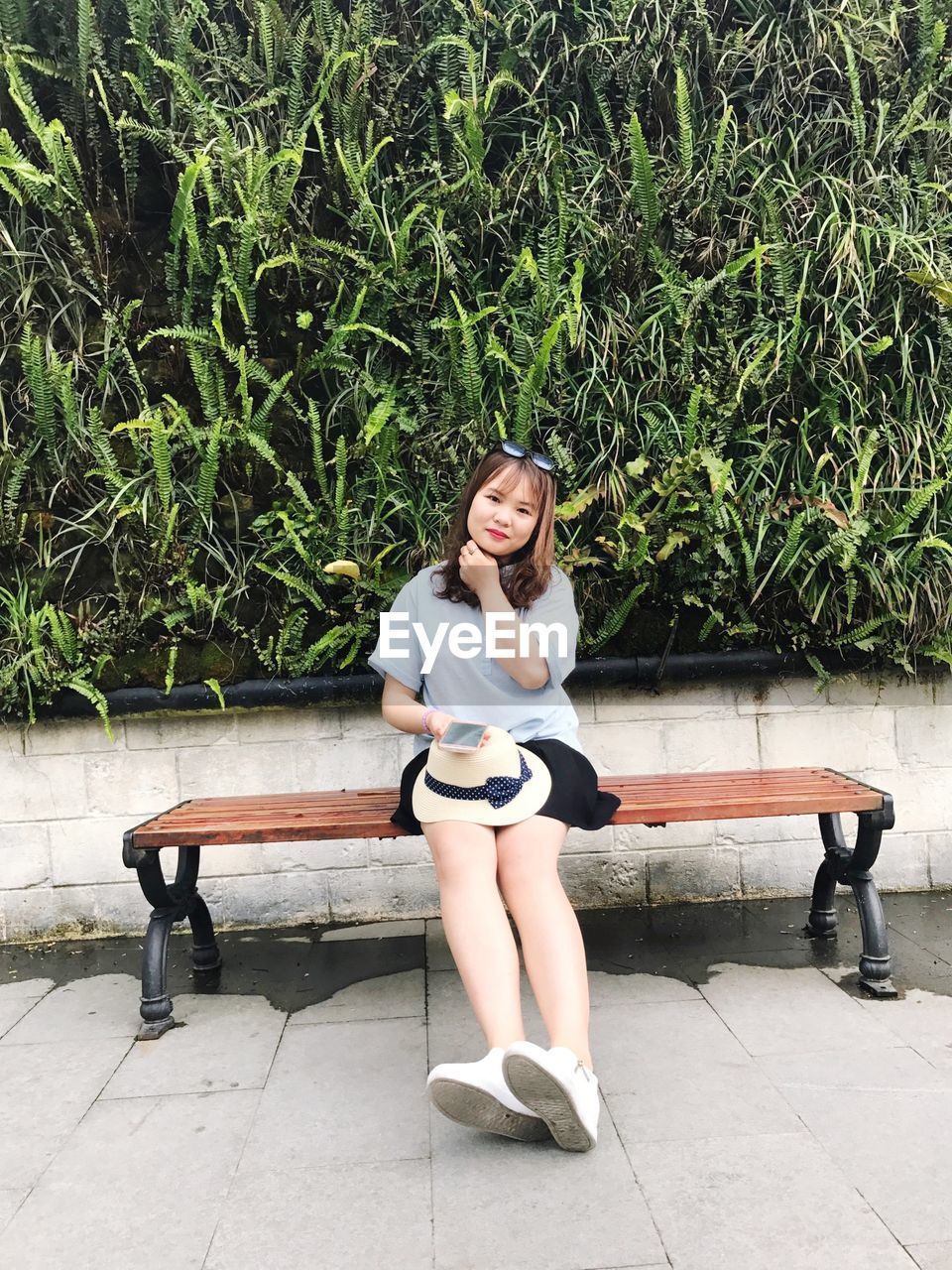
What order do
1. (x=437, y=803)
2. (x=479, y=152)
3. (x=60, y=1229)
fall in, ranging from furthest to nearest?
(x=479, y=152)
(x=437, y=803)
(x=60, y=1229)

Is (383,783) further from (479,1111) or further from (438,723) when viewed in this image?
(479,1111)

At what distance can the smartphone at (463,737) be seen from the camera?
240 centimetres

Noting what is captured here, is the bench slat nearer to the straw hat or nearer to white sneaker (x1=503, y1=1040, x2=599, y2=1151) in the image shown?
the straw hat

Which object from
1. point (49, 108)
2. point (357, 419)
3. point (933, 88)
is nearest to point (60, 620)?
point (357, 419)

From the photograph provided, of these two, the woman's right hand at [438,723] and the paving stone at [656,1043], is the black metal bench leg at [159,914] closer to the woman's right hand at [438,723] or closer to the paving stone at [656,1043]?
the woman's right hand at [438,723]

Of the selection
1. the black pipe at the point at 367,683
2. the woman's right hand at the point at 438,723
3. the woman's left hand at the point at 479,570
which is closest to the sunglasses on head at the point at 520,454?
the woman's left hand at the point at 479,570

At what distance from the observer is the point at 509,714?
279 cm

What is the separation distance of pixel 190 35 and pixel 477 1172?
4008 millimetres

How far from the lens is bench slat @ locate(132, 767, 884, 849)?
113 inches

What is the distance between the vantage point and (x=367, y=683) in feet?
12.1

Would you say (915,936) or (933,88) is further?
(933,88)

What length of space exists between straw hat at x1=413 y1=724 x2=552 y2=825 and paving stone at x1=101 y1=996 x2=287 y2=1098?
0.81m

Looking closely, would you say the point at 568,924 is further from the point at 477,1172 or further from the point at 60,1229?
the point at 60,1229

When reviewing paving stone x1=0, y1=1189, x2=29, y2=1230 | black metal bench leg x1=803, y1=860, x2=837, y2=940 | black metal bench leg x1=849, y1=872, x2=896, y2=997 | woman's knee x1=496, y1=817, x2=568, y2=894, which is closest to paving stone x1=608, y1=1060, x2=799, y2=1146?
woman's knee x1=496, y1=817, x2=568, y2=894
